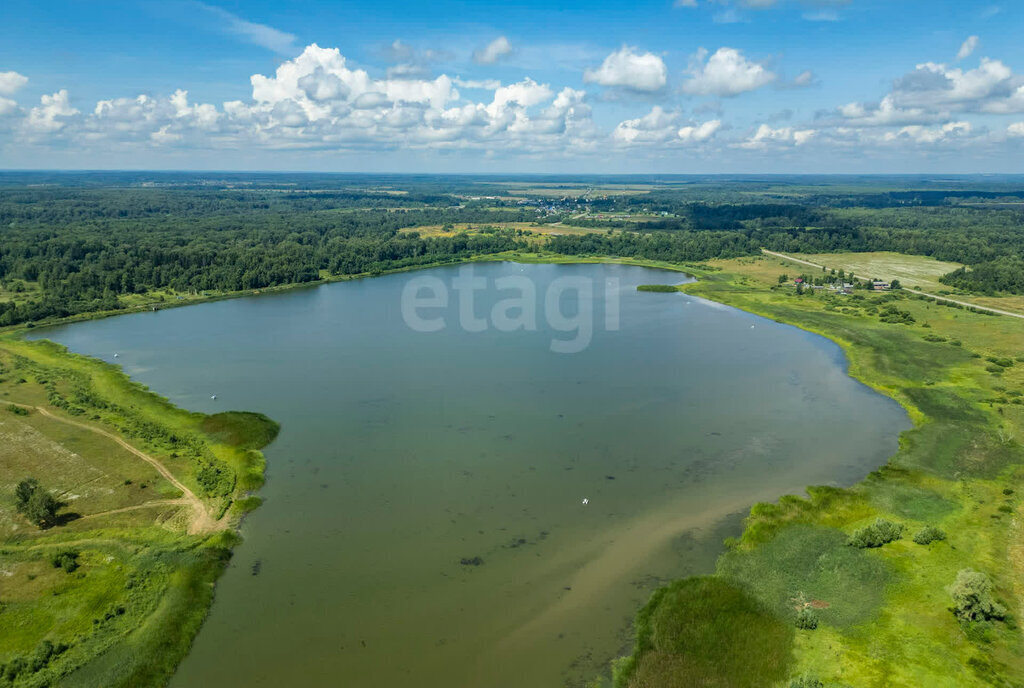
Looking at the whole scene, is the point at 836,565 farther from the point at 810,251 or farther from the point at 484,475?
the point at 810,251

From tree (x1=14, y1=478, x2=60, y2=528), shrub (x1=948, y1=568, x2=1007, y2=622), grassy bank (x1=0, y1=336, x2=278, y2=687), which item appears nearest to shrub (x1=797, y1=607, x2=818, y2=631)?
shrub (x1=948, y1=568, x2=1007, y2=622)

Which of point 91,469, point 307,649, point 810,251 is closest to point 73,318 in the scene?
point 91,469

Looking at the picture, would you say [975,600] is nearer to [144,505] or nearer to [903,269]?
[144,505]

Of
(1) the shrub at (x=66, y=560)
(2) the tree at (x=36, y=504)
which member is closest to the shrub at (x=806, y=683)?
(1) the shrub at (x=66, y=560)

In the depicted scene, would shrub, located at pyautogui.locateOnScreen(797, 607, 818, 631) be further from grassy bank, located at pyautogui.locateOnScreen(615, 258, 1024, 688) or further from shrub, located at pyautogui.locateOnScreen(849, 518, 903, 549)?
shrub, located at pyautogui.locateOnScreen(849, 518, 903, 549)

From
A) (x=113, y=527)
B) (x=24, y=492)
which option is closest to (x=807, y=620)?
(x=113, y=527)
